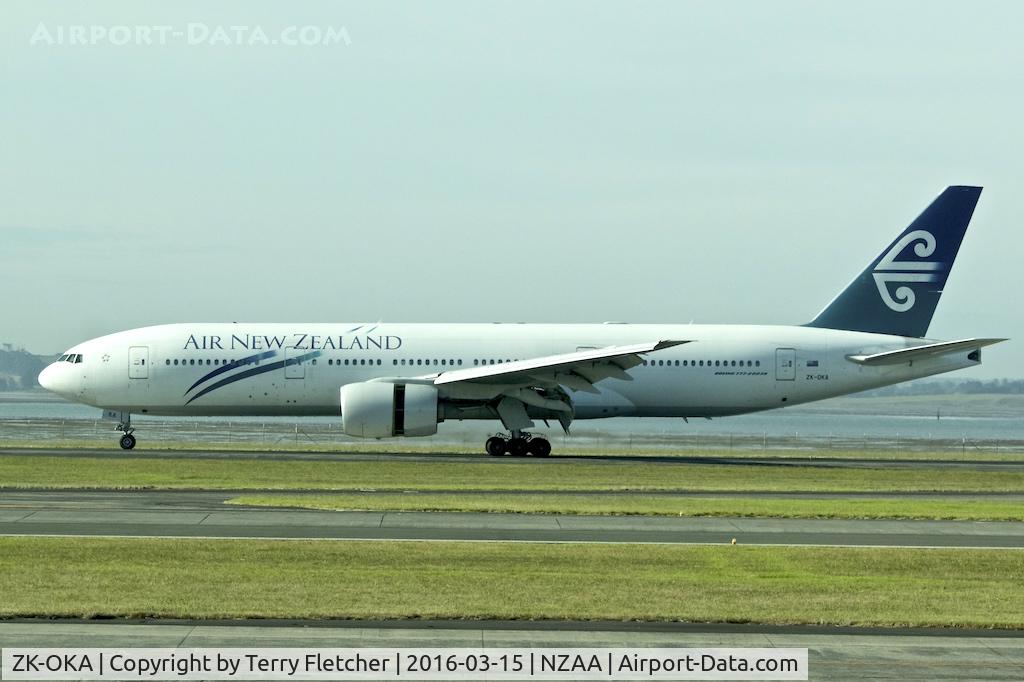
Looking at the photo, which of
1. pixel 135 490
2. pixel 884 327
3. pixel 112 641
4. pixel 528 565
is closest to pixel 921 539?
pixel 528 565

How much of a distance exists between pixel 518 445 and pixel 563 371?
3390 mm

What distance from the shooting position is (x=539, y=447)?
4409 centimetres

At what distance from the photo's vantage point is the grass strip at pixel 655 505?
24.8 metres

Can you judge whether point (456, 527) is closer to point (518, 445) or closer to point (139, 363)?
point (518, 445)

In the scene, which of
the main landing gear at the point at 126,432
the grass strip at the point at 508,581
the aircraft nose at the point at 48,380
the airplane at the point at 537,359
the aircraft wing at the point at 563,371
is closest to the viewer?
the grass strip at the point at 508,581

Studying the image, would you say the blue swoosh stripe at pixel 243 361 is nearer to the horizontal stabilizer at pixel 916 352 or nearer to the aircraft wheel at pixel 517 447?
the aircraft wheel at pixel 517 447

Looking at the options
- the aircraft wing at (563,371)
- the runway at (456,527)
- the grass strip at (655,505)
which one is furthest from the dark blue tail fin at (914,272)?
the runway at (456,527)

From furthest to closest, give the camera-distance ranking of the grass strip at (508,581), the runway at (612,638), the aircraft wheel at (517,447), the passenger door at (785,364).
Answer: the passenger door at (785,364) → the aircraft wheel at (517,447) → the grass strip at (508,581) → the runway at (612,638)

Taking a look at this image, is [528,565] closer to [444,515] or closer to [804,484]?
[444,515]

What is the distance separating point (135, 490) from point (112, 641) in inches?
687
